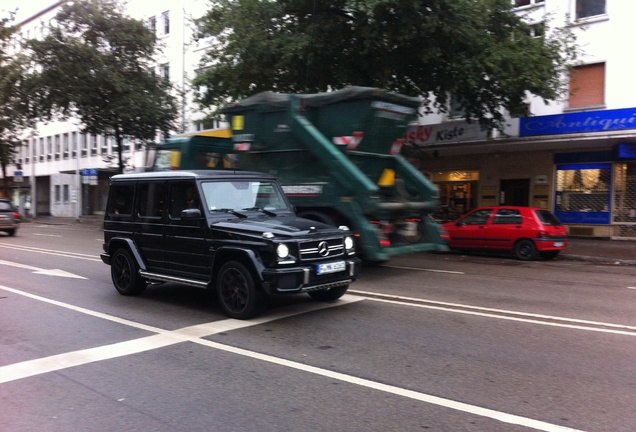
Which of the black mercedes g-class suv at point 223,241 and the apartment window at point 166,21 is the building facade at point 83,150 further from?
the black mercedes g-class suv at point 223,241

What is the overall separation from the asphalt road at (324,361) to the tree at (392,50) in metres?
8.06

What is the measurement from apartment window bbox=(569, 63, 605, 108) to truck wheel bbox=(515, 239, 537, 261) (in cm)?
764

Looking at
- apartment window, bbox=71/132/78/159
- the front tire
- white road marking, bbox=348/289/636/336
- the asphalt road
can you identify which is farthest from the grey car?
apartment window, bbox=71/132/78/159

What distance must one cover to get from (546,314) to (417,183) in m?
4.43

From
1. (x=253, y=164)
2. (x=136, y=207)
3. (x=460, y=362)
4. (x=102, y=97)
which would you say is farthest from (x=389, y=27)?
(x=102, y=97)

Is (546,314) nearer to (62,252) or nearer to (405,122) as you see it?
(405,122)

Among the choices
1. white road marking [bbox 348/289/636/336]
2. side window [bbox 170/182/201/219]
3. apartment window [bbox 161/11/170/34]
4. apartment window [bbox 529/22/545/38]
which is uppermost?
apartment window [bbox 161/11/170/34]

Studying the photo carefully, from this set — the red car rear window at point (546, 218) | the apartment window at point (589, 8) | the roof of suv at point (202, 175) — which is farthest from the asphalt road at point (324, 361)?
the apartment window at point (589, 8)

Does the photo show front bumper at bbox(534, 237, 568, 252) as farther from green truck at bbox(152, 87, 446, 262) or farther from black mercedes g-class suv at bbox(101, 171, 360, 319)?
black mercedes g-class suv at bbox(101, 171, 360, 319)

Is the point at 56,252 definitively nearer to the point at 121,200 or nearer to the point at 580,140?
the point at 121,200

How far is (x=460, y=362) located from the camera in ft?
16.8

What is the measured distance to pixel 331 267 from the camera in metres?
6.84

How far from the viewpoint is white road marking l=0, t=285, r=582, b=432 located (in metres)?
3.95

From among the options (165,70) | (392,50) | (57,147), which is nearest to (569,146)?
(392,50)
